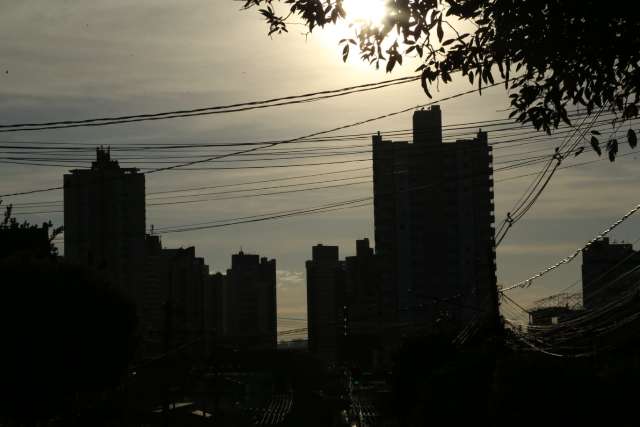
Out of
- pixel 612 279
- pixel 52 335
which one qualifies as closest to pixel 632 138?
pixel 52 335

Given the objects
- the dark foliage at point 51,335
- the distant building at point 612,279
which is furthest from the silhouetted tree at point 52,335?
the distant building at point 612,279

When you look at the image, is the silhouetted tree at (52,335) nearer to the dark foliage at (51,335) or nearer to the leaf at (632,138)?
the dark foliage at (51,335)

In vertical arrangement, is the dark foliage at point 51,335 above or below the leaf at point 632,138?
below

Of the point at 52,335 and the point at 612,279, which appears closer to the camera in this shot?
the point at 52,335

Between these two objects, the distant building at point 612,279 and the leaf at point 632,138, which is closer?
the leaf at point 632,138

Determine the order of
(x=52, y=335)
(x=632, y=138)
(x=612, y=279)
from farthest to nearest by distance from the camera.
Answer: (x=612, y=279) < (x=52, y=335) < (x=632, y=138)

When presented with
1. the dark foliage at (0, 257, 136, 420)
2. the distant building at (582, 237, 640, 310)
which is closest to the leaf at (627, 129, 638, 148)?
the distant building at (582, 237, 640, 310)

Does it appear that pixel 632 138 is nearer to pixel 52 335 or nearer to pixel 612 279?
pixel 52 335

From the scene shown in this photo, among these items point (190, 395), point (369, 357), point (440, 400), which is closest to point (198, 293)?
point (369, 357)

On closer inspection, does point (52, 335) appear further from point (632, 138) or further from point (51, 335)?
point (632, 138)

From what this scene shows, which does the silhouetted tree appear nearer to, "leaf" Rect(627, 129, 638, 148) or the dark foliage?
the dark foliage

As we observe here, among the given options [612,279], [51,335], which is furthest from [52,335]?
[612,279]

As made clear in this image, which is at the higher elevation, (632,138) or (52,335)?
(632,138)

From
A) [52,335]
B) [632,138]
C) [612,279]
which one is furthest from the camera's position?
[612,279]
